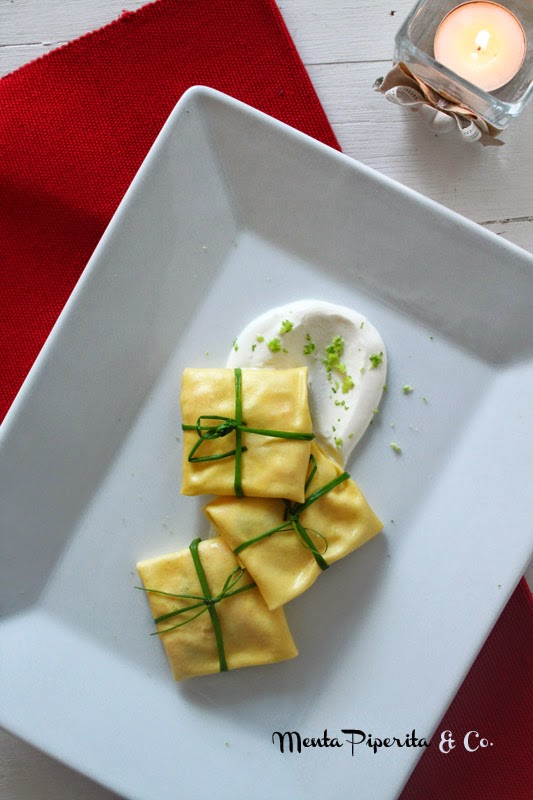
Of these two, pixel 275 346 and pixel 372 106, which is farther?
pixel 372 106

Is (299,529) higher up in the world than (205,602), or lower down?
higher up

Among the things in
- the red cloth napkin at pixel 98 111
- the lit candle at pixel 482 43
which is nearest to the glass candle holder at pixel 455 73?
the lit candle at pixel 482 43

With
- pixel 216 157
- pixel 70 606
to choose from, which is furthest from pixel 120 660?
pixel 216 157

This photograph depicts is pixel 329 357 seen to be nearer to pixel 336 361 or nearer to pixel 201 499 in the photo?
pixel 336 361

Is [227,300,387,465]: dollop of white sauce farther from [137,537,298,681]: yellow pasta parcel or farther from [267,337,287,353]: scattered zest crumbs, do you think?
[137,537,298,681]: yellow pasta parcel

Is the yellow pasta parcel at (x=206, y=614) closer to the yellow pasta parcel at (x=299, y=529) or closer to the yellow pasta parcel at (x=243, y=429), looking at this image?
the yellow pasta parcel at (x=299, y=529)

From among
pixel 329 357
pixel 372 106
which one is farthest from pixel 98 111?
pixel 329 357

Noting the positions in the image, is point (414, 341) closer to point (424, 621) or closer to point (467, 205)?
point (467, 205)
